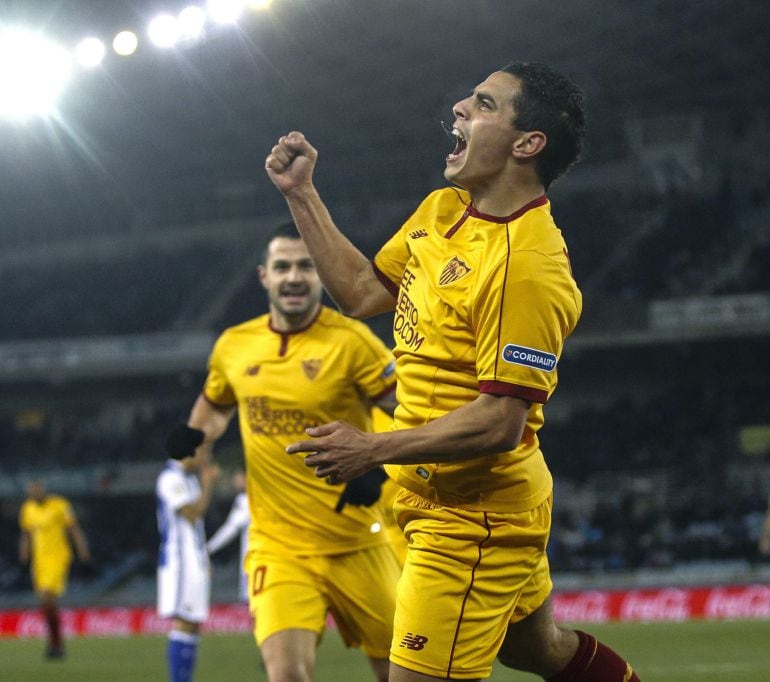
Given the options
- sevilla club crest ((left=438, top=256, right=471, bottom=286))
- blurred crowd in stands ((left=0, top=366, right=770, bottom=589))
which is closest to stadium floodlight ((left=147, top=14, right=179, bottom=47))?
blurred crowd in stands ((left=0, top=366, right=770, bottom=589))

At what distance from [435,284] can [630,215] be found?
26.0 metres

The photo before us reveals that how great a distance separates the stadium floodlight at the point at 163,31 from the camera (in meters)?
21.6

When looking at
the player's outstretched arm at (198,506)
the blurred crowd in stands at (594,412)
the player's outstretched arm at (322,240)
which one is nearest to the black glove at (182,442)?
the player's outstretched arm at (322,240)

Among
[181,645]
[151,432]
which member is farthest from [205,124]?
[181,645]

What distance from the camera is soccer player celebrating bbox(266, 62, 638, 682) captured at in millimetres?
3838

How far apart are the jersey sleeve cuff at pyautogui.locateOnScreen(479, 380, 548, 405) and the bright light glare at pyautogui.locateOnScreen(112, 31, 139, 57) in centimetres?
2007

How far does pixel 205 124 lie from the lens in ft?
94.8

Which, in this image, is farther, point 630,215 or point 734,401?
point 630,215

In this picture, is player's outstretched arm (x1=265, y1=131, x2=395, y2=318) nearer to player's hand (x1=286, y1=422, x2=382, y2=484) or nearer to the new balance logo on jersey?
player's hand (x1=286, y1=422, x2=382, y2=484)

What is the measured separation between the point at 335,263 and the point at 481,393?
938 mm

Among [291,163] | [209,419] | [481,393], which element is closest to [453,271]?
[481,393]

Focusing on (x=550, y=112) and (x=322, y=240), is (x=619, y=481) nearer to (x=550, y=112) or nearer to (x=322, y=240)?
(x=322, y=240)

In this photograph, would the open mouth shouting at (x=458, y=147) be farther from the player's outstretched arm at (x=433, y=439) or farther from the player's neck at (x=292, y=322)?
the player's neck at (x=292, y=322)

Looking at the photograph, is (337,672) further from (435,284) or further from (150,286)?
(150,286)
